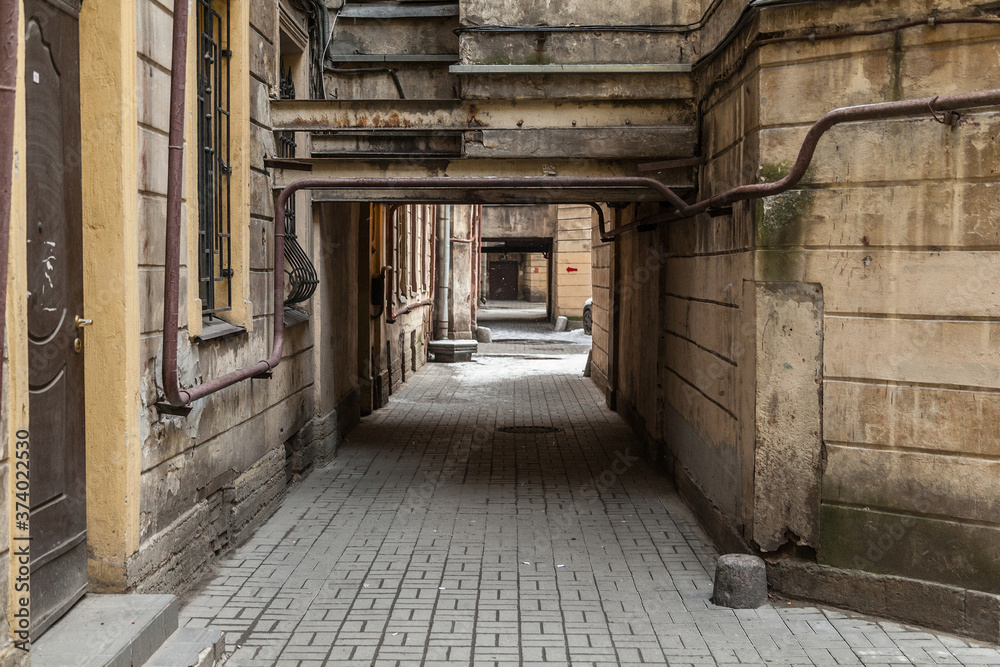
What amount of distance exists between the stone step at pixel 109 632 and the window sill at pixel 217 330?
1800 mm

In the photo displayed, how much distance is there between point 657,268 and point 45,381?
6.92 meters

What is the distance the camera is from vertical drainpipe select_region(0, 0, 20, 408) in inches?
126

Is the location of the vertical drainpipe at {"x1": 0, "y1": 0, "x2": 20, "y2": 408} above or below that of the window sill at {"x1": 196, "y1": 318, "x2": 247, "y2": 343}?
above

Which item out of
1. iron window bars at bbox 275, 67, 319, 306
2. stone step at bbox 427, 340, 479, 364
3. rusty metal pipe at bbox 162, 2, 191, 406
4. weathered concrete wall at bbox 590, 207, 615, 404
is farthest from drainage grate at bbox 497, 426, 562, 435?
stone step at bbox 427, 340, 479, 364

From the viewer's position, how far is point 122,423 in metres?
4.73

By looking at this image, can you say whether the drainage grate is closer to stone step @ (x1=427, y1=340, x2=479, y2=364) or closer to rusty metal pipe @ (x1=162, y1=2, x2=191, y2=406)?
rusty metal pipe @ (x1=162, y1=2, x2=191, y2=406)

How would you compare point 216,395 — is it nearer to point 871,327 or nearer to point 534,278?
point 871,327

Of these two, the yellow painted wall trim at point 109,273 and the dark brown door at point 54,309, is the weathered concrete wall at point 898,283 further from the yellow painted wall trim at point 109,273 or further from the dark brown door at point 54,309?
the dark brown door at point 54,309

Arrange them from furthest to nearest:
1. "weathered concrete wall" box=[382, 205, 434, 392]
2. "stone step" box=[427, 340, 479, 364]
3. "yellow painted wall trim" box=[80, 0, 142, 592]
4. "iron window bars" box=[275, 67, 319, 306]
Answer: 1. "stone step" box=[427, 340, 479, 364]
2. "weathered concrete wall" box=[382, 205, 434, 392]
3. "iron window bars" box=[275, 67, 319, 306]
4. "yellow painted wall trim" box=[80, 0, 142, 592]

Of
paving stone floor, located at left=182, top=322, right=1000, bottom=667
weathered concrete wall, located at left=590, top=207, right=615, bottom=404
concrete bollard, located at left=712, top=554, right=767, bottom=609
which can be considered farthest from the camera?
weathered concrete wall, located at left=590, top=207, right=615, bottom=404

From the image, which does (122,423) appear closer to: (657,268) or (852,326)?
Answer: (852,326)

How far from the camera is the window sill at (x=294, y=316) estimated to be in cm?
809

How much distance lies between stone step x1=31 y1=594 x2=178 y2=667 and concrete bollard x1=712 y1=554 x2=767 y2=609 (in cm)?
327

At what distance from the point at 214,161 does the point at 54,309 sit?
2.61 meters
